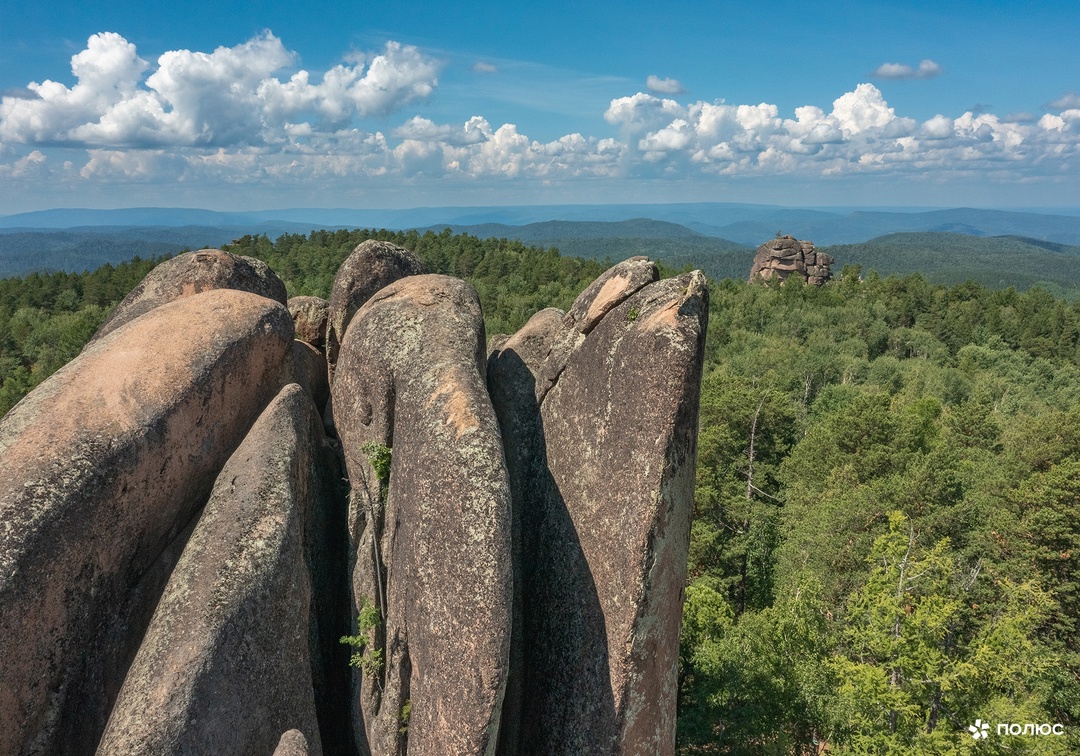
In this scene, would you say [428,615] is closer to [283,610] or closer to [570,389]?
[283,610]

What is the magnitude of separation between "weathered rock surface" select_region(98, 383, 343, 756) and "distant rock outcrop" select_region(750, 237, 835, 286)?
13495 centimetres

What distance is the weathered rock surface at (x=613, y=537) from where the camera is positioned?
414 inches

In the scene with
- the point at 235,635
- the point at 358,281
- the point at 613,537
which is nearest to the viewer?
the point at 235,635

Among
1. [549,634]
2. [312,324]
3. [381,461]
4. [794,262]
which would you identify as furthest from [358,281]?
[794,262]

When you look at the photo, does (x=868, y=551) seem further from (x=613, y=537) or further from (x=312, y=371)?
(x=312, y=371)

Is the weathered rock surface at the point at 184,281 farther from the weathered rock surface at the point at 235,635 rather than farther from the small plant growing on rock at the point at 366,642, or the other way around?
the small plant growing on rock at the point at 366,642

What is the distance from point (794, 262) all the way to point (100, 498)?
5567 inches

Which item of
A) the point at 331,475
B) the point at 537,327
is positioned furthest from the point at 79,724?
the point at 537,327

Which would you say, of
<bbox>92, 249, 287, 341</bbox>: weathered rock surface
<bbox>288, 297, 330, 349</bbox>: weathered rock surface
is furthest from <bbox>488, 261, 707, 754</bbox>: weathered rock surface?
<bbox>92, 249, 287, 341</bbox>: weathered rock surface

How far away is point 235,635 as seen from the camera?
31.8 ft

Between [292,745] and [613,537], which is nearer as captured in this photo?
[292,745]

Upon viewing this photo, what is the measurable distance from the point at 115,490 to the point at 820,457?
4278cm

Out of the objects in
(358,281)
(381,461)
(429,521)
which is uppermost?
(358,281)

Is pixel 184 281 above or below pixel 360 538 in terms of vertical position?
above
